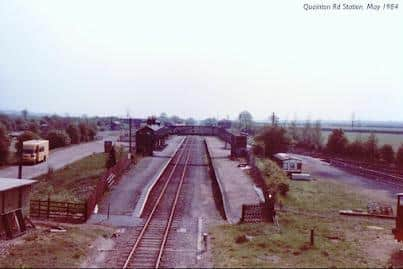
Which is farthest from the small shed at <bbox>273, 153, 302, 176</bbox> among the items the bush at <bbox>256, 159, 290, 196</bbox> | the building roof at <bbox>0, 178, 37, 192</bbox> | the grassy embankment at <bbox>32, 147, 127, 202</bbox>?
the building roof at <bbox>0, 178, 37, 192</bbox>

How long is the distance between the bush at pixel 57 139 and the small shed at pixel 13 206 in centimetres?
5542

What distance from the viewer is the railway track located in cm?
1792

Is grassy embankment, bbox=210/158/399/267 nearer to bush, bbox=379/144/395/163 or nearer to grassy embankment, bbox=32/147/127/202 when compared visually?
grassy embankment, bbox=32/147/127/202

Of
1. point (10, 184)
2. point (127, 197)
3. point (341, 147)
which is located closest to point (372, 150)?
point (341, 147)

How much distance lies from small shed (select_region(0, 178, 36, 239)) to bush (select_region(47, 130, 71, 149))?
55423mm

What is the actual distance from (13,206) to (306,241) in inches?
522

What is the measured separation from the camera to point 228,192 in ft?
110

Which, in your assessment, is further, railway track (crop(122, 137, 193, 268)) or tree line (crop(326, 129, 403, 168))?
tree line (crop(326, 129, 403, 168))

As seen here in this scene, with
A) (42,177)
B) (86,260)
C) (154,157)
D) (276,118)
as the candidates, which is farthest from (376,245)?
(276,118)

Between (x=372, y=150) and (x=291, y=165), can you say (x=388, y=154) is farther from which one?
(x=291, y=165)

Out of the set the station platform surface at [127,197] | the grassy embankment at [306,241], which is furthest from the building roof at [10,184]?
the grassy embankment at [306,241]

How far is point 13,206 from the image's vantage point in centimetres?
2156

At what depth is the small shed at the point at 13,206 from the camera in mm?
20641

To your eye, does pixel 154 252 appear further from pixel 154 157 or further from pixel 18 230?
pixel 154 157
